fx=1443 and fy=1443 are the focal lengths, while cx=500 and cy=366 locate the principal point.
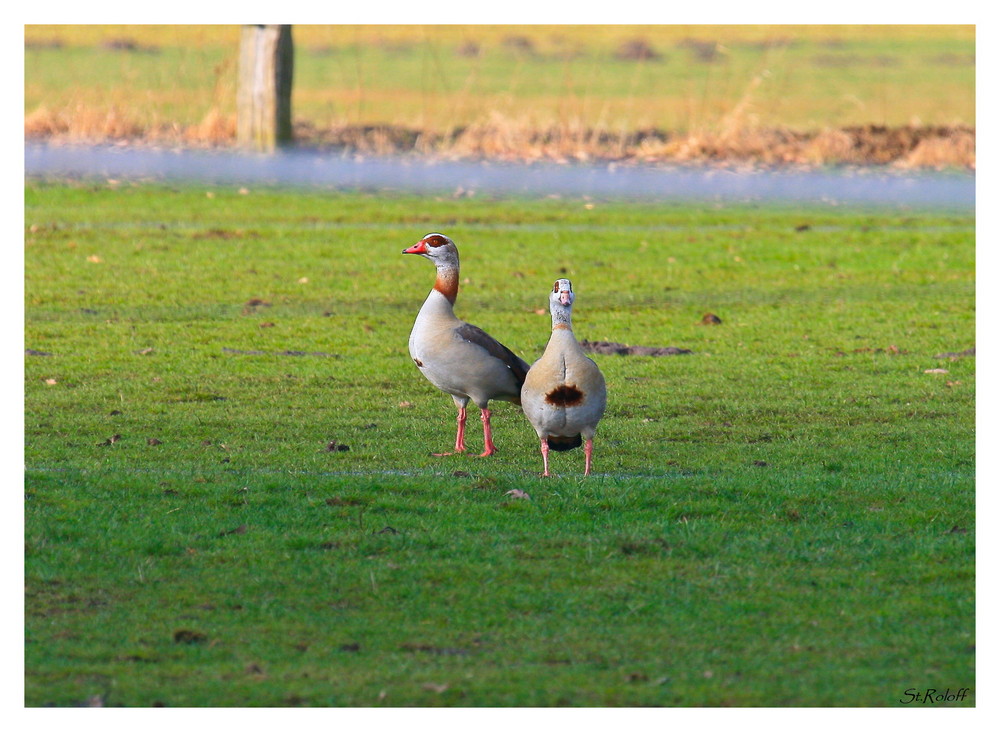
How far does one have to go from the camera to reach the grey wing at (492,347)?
37.3 feet

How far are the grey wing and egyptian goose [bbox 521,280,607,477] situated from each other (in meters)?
0.94

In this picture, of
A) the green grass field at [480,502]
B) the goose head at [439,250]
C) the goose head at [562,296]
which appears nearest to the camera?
the green grass field at [480,502]

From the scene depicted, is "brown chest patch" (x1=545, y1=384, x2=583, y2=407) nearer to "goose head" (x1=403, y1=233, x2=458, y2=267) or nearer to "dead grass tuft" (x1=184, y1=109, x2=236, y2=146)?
"goose head" (x1=403, y1=233, x2=458, y2=267)

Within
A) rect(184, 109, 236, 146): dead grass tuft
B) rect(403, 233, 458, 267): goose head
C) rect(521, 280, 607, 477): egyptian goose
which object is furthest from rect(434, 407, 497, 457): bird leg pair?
rect(184, 109, 236, 146): dead grass tuft

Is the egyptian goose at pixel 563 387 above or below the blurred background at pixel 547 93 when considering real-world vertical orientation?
below

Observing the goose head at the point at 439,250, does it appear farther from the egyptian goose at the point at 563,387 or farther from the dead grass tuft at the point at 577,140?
the dead grass tuft at the point at 577,140

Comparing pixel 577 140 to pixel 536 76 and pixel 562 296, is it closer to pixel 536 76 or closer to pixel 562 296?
pixel 536 76

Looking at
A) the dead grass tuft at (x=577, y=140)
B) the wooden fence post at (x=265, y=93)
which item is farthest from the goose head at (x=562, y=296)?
the wooden fence post at (x=265, y=93)

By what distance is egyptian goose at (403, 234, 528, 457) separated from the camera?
446 inches

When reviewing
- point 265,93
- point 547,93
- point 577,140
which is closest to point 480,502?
point 577,140

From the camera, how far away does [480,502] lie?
9.80 m

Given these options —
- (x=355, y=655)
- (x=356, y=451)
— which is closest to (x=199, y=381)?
(x=356, y=451)

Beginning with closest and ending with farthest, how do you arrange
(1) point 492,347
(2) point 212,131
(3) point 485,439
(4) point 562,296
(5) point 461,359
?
(4) point 562,296, (5) point 461,359, (1) point 492,347, (3) point 485,439, (2) point 212,131

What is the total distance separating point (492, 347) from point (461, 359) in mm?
282
